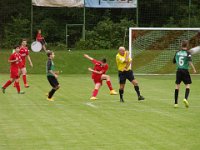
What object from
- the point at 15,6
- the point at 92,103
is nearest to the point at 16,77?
the point at 92,103

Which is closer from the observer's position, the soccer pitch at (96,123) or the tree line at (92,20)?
the soccer pitch at (96,123)

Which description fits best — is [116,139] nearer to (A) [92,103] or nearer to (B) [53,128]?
(B) [53,128]

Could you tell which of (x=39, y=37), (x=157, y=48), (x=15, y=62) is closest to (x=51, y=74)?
(x=15, y=62)

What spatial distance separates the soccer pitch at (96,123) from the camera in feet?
40.8

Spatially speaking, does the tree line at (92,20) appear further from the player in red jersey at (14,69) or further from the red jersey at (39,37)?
the player in red jersey at (14,69)

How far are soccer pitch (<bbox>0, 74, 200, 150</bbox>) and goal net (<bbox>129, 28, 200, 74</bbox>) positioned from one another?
57.2 feet

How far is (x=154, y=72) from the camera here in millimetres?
41469

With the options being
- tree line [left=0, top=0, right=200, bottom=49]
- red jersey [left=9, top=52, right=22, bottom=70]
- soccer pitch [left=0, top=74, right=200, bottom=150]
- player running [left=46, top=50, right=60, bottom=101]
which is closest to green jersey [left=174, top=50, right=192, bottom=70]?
soccer pitch [left=0, top=74, right=200, bottom=150]

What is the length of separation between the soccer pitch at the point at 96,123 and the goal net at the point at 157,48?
17.4 m

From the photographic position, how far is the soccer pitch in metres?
12.4

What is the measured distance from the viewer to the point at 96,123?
15.5 metres

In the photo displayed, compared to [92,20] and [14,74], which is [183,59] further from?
[92,20]

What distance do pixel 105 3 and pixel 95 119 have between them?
33028 mm

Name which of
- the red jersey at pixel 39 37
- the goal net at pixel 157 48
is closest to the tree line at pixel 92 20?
the red jersey at pixel 39 37
